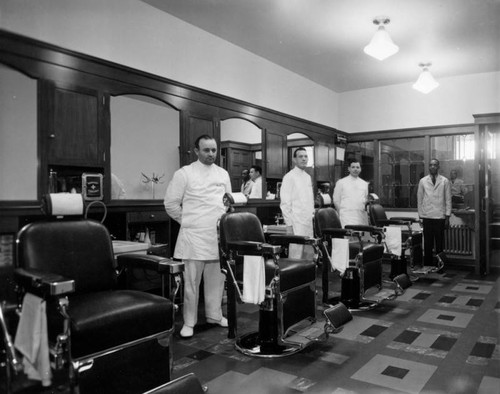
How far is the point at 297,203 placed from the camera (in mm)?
4367

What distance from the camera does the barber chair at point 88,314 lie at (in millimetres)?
1624

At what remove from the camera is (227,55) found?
15.6ft

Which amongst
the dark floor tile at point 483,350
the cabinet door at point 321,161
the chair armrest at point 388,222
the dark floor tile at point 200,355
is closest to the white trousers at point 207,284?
the dark floor tile at point 200,355

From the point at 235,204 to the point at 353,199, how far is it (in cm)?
186

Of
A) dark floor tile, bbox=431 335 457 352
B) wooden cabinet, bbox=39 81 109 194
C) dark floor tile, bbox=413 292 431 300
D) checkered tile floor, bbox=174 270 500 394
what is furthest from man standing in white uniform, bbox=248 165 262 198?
dark floor tile, bbox=431 335 457 352

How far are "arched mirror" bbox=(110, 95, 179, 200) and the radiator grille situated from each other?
4098mm

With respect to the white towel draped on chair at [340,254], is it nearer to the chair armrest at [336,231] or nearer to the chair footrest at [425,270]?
the chair armrest at [336,231]

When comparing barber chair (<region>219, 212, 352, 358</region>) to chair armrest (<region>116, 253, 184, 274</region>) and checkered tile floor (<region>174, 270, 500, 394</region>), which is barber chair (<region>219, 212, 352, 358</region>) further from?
chair armrest (<region>116, 253, 184, 274</region>)

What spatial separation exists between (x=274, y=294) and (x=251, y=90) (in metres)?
3.08

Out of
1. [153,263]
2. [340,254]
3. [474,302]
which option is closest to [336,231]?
[340,254]

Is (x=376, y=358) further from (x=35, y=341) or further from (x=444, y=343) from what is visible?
(x=35, y=341)

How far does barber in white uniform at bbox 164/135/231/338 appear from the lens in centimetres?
313

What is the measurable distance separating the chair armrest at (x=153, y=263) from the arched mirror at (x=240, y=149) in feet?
8.94

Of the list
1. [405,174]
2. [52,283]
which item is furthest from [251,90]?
[52,283]
